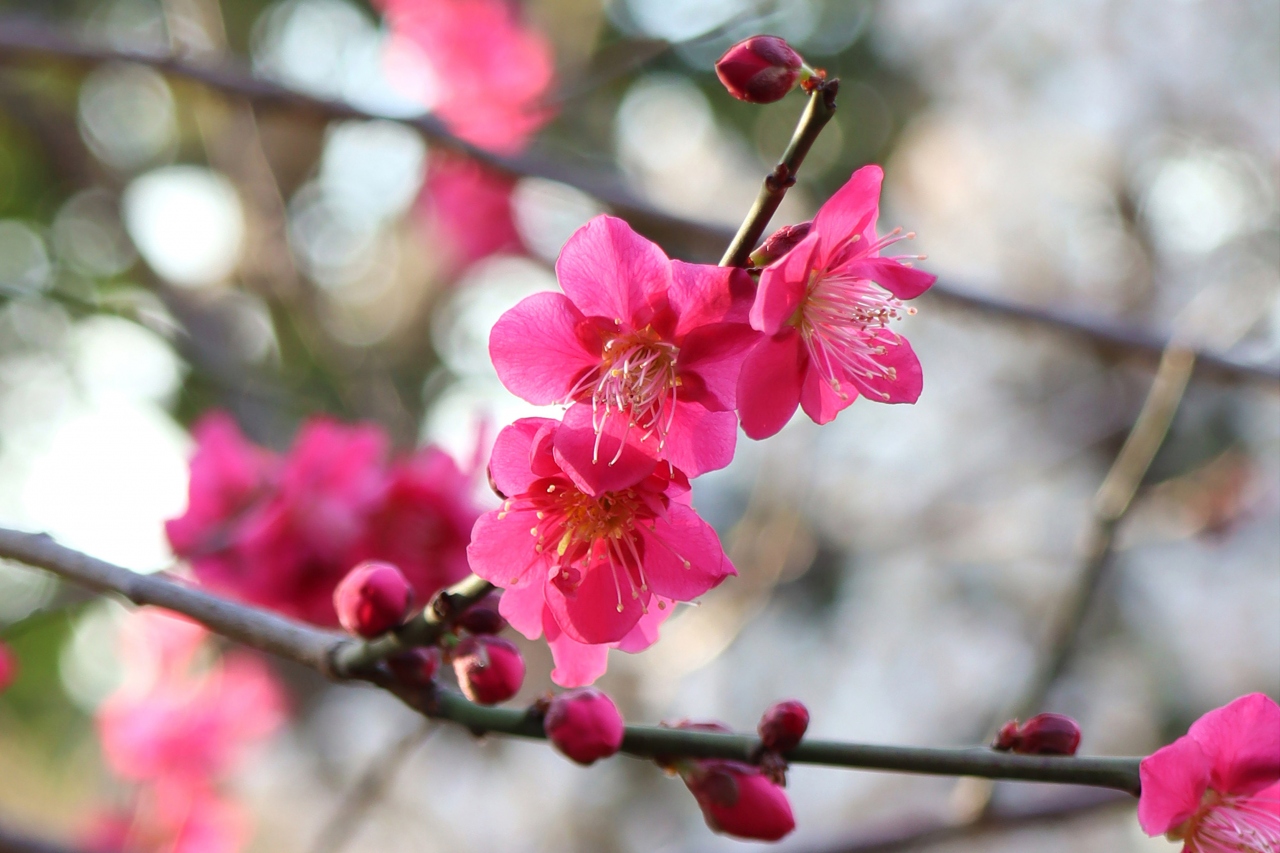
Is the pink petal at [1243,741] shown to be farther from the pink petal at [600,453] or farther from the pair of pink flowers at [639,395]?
Result: the pink petal at [600,453]

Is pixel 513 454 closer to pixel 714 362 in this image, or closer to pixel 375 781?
pixel 714 362

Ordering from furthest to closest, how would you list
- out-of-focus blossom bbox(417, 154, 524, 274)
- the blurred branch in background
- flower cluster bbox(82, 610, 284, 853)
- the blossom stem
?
1. out-of-focus blossom bbox(417, 154, 524, 274)
2. flower cluster bbox(82, 610, 284, 853)
3. the blurred branch in background
4. the blossom stem

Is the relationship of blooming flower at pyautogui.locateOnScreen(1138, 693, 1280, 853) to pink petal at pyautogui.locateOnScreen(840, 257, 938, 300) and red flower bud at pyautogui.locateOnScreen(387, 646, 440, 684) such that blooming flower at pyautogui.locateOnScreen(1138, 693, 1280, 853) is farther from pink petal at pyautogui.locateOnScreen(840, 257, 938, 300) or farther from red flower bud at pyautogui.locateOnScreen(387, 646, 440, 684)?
red flower bud at pyautogui.locateOnScreen(387, 646, 440, 684)

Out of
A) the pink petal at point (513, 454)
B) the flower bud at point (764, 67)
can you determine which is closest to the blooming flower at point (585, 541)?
the pink petal at point (513, 454)

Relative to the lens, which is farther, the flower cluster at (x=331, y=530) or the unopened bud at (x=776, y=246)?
the flower cluster at (x=331, y=530)

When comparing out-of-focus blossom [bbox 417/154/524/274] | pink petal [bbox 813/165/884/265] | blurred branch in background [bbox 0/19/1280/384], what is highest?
pink petal [bbox 813/165/884/265]

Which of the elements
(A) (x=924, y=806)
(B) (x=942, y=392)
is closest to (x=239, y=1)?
(B) (x=942, y=392)

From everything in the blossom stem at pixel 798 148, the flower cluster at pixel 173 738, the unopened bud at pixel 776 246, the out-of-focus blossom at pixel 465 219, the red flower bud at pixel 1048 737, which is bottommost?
the flower cluster at pixel 173 738

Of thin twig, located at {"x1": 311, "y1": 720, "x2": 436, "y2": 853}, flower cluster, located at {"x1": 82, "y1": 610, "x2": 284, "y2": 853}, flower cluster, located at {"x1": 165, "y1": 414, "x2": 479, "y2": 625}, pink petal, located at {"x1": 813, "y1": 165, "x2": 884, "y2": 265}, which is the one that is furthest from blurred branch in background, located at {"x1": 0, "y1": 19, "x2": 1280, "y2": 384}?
flower cluster, located at {"x1": 82, "y1": 610, "x2": 284, "y2": 853}

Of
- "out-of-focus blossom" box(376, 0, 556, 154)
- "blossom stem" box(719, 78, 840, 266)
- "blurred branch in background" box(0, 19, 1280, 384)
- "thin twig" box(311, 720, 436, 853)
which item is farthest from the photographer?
"out-of-focus blossom" box(376, 0, 556, 154)
